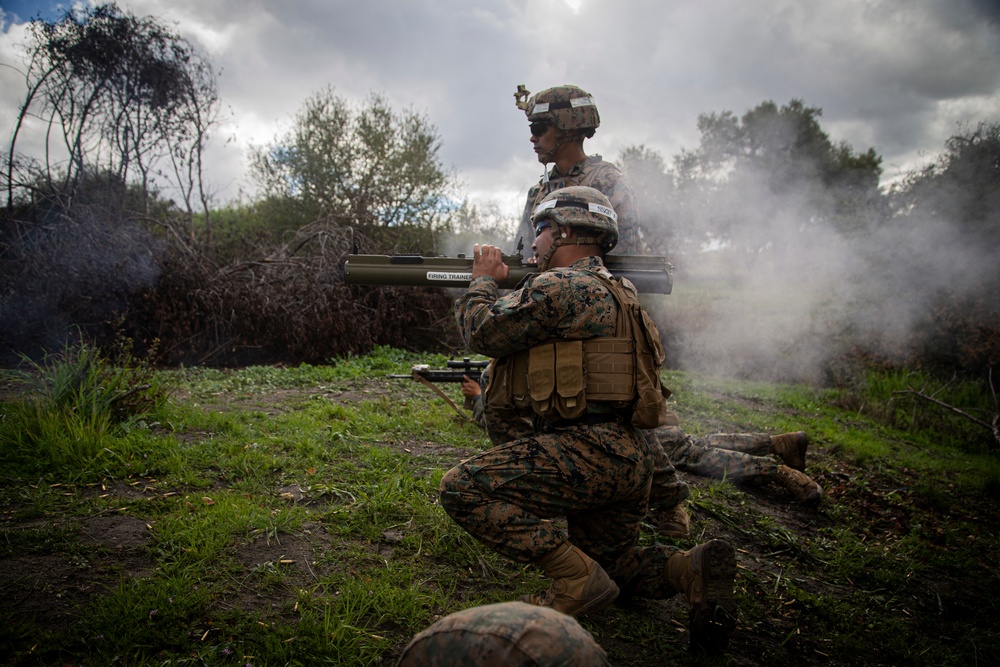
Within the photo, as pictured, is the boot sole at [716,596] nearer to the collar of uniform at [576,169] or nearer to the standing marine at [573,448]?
the standing marine at [573,448]

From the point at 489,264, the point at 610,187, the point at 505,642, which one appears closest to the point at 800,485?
the point at 610,187

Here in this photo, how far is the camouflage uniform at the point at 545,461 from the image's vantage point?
226cm

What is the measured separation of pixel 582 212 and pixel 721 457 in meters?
2.66

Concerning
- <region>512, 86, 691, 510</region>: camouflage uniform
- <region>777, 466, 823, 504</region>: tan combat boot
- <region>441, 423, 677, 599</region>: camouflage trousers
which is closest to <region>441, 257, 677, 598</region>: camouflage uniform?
<region>441, 423, 677, 599</region>: camouflage trousers

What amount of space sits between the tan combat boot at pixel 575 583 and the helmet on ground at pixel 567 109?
283 cm

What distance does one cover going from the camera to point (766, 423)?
644 cm

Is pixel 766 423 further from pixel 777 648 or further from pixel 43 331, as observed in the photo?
pixel 43 331

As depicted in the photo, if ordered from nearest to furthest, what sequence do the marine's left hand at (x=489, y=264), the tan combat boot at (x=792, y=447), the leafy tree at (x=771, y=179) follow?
the marine's left hand at (x=489, y=264) → the tan combat boot at (x=792, y=447) → the leafy tree at (x=771, y=179)

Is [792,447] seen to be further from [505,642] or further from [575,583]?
[505,642]

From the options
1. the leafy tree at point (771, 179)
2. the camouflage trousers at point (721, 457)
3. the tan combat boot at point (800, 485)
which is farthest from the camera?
the leafy tree at point (771, 179)

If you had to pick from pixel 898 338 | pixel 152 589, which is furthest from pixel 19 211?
pixel 898 338

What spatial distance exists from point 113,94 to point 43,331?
11.5 ft

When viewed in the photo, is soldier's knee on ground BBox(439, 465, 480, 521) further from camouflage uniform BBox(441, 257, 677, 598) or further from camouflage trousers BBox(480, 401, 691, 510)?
camouflage trousers BBox(480, 401, 691, 510)

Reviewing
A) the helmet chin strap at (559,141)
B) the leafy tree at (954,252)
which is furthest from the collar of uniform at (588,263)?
the leafy tree at (954,252)
